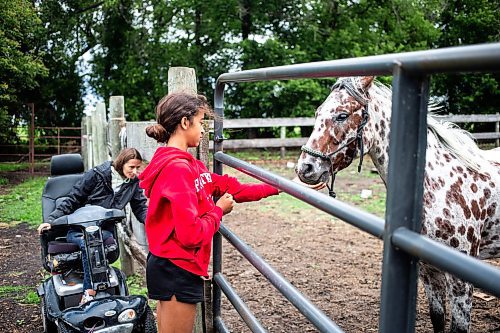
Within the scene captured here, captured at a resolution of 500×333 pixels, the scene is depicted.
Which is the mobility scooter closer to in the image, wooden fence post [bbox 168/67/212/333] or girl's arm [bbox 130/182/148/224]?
girl's arm [bbox 130/182/148/224]

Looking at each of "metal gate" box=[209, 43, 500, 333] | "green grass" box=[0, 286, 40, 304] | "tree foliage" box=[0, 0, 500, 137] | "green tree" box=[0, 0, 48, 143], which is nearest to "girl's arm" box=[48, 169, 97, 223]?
"green grass" box=[0, 286, 40, 304]

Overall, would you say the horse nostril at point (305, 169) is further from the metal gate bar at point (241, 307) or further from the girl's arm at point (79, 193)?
the girl's arm at point (79, 193)

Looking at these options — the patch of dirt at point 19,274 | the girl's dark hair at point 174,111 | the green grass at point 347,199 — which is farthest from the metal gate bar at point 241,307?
the green grass at point 347,199

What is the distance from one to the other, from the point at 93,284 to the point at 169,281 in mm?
1202

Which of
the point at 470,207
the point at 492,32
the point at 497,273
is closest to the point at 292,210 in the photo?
the point at 470,207

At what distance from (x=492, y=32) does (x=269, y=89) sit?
8.99 meters

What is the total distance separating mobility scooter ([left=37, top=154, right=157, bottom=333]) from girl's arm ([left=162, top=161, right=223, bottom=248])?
1.07 meters

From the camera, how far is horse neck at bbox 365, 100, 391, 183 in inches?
119

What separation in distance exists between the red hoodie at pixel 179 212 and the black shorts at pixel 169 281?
0.11 feet

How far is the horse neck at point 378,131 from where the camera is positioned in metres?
3.01

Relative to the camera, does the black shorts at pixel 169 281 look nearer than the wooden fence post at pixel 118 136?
Result: Yes

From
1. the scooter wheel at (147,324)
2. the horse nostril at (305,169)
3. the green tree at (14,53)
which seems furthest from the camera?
the green tree at (14,53)

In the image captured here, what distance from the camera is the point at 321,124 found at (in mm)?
2953

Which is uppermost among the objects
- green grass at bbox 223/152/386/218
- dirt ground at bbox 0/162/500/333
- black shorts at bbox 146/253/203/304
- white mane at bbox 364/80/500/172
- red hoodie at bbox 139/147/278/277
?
white mane at bbox 364/80/500/172
